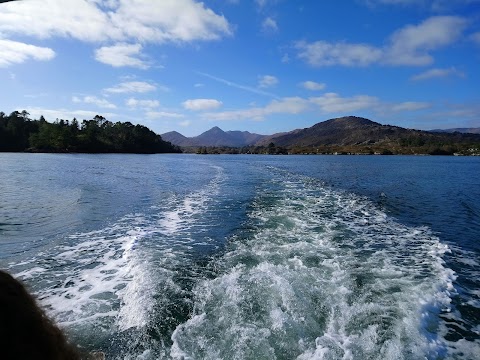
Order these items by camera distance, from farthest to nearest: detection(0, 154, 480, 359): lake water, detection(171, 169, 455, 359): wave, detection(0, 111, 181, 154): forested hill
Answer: detection(0, 111, 181, 154): forested hill < detection(0, 154, 480, 359): lake water < detection(171, 169, 455, 359): wave

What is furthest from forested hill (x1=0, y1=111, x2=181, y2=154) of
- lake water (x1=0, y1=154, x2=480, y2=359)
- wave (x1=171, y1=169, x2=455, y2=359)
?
wave (x1=171, y1=169, x2=455, y2=359)

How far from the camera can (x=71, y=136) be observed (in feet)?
418

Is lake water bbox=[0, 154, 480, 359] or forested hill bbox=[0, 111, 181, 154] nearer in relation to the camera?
lake water bbox=[0, 154, 480, 359]

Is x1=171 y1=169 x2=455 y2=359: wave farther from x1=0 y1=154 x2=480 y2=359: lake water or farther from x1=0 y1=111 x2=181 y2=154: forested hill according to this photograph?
x1=0 y1=111 x2=181 y2=154: forested hill

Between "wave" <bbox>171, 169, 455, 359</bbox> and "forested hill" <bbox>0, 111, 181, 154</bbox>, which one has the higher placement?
"forested hill" <bbox>0, 111, 181, 154</bbox>

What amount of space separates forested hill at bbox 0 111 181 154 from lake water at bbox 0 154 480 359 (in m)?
120

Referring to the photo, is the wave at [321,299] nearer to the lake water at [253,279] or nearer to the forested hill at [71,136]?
the lake water at [253,279]

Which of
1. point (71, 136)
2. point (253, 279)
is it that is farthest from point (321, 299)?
point (71, 136)

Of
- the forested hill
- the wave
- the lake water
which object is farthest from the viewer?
the forested hill

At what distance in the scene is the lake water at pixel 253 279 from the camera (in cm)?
627

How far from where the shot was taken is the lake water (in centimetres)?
627

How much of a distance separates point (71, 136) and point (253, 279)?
138827 millimetres

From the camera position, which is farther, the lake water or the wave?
the lake water

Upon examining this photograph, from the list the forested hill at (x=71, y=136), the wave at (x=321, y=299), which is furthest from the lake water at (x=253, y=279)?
the forested hill at (x=71, y=136)
